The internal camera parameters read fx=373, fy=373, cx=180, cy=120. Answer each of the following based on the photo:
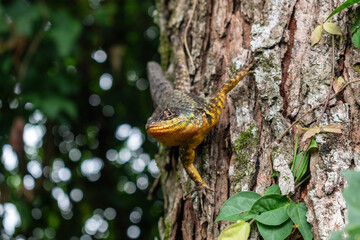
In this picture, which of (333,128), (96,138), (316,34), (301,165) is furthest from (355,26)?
(96,138)

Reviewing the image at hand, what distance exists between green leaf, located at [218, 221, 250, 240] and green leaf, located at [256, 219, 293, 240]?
7 cm

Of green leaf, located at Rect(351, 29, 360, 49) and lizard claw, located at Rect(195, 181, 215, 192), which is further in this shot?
lizard claw, located at Rect(195, 181, 215, 192)

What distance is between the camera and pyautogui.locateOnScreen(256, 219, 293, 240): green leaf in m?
1.89

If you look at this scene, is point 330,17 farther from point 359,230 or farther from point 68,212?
point 68,212

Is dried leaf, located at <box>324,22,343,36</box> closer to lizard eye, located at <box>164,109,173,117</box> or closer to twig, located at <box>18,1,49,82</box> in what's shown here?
lizard eye, located at <box>164,109,173,117</box>

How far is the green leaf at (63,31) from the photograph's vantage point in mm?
4020

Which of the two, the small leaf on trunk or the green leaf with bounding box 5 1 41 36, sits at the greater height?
the green leaf with bounding box 5 1 41 36

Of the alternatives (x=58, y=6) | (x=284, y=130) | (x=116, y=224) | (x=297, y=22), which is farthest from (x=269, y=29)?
(x=116, y=224)

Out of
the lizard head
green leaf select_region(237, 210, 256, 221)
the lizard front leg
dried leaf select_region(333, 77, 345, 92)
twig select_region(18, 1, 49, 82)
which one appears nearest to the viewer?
green leaf select_region(237, 210, 256, 221)

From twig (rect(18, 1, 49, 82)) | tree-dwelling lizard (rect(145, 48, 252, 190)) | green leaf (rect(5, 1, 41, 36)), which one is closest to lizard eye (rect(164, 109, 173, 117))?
tree-dwelling lizard (rect(145, 48, 252, 190))

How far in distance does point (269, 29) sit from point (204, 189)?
115cm

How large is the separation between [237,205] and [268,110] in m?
0.63

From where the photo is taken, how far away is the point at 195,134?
103 inches

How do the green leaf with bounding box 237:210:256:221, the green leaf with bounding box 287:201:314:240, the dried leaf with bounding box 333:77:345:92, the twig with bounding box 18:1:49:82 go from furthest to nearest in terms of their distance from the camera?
the twig with bounding box 18:1:49:82
the dried leaf with bounding box 333:77:345:92
the green leaf with bounding box 237:210:256:221
the green leaf with bounding box 287:201:314:240
